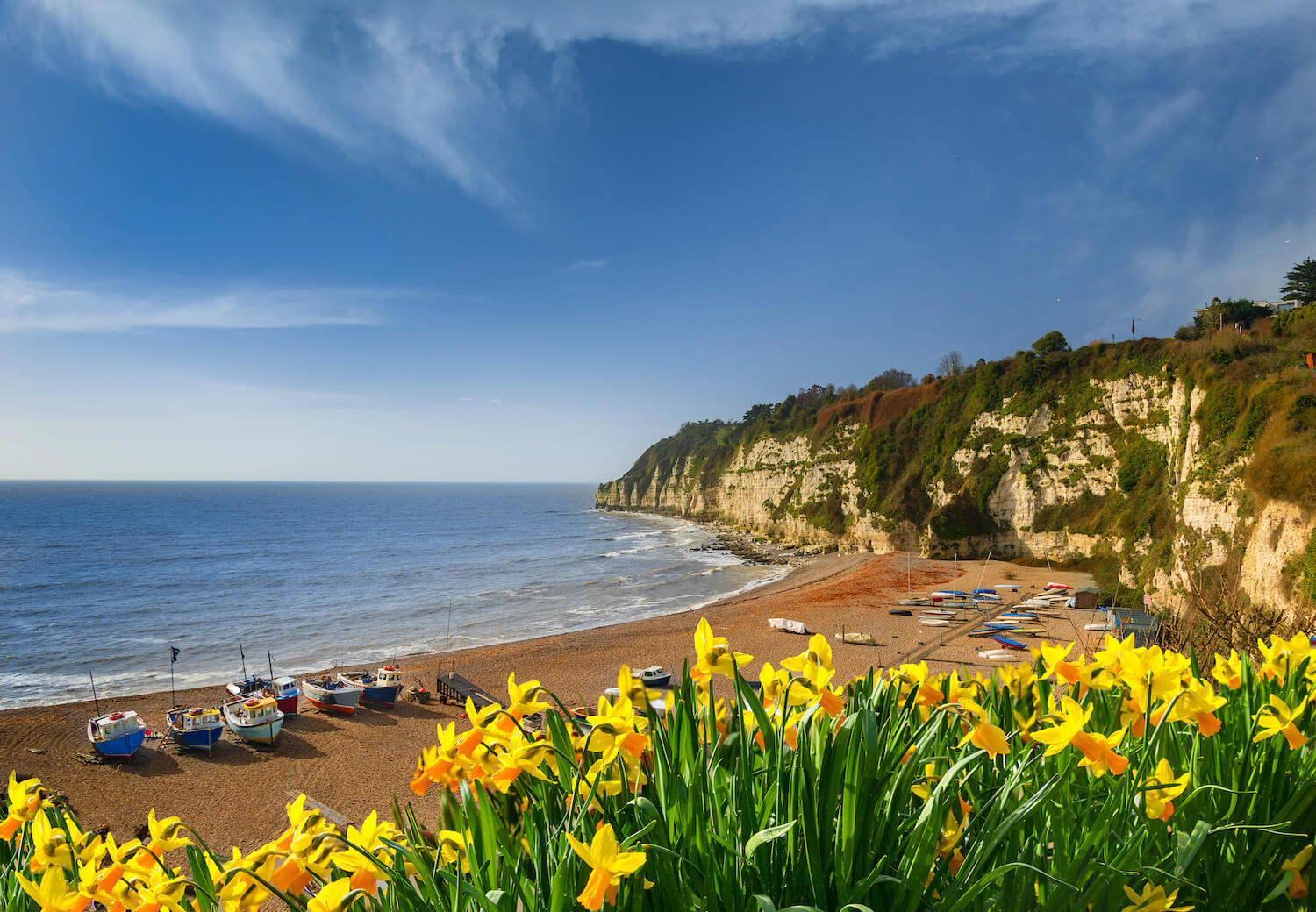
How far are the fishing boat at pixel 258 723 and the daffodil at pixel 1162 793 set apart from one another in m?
19.6

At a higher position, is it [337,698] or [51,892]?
[51,892]

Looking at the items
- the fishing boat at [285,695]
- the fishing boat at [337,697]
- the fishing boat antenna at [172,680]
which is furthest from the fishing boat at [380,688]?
the fishing boat antenna at [172,680]

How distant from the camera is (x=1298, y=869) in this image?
1653 millimetres

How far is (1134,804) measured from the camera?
67.9 inches

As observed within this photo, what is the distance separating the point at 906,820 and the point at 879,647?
25.6 m

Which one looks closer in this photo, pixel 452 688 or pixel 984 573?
pixel 452 688

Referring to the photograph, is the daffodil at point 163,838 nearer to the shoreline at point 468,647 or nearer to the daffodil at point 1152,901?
the daffodil at point 1152,901

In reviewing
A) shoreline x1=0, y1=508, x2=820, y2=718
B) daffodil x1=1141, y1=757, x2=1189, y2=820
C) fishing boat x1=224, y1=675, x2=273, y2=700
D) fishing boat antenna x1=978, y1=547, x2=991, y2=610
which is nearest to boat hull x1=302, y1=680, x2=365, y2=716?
fishing boat x1=224, y1=675, x2=273, y2=700

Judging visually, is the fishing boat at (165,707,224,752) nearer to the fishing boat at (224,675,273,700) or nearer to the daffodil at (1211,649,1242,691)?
the fishing boat at (224,675,273,700)

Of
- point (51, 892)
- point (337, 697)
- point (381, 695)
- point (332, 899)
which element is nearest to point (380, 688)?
point (381, 695)

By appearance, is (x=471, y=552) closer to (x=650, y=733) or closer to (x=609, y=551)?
(x=609, y=551)

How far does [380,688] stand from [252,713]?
3.36 m

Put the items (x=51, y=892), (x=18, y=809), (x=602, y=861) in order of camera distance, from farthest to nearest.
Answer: (x=18, y=809) → (x=51, y=892) → (x=602, y=861)

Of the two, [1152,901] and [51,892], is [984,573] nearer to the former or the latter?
[1152,901]
